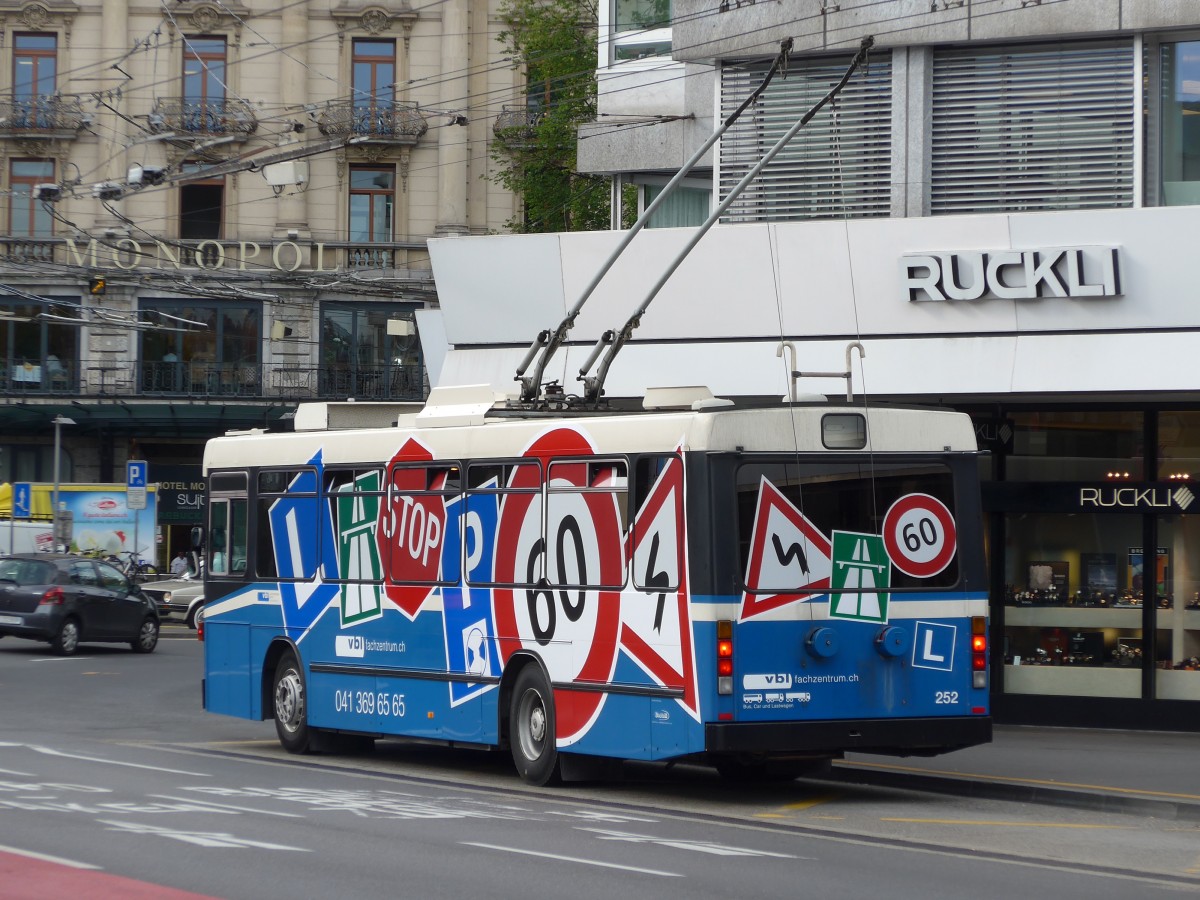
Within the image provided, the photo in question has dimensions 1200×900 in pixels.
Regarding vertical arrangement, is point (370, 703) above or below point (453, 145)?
below

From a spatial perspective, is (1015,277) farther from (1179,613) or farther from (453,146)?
(453,146)

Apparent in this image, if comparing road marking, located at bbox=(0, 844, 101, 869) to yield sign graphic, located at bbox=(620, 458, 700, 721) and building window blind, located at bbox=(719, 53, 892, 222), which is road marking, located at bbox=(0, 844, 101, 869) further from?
building window blind, located at bbox=(719, 53, 892, 222)

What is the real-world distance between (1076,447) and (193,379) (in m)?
36.4

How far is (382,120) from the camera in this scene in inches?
2071

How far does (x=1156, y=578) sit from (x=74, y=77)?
131 ft

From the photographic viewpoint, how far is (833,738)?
12.8m

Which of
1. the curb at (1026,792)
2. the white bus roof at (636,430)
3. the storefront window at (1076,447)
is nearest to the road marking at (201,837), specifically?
the white bus roof at (636,430)

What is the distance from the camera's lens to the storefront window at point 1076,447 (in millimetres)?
19562

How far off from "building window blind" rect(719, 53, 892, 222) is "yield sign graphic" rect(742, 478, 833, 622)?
8048mm

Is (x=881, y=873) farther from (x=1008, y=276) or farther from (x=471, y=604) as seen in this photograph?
(x=1008, y=276)

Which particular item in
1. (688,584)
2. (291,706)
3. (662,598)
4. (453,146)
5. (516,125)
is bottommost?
(291,706)

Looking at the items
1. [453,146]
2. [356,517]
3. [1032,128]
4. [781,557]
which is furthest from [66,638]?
[453,146]

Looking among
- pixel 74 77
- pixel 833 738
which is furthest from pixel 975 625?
pixel 74 77

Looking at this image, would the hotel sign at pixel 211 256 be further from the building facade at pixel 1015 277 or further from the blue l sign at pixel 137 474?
the building facade at pixel 1015 277
